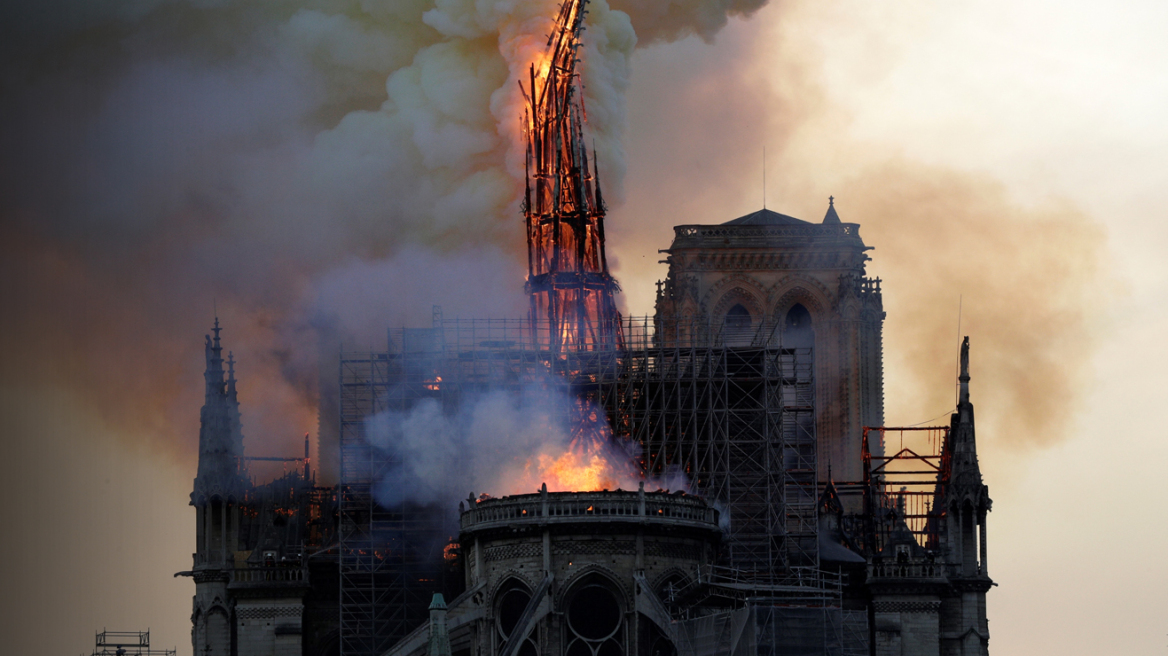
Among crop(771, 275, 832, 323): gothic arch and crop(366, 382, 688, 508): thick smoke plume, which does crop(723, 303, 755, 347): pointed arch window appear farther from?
crop(366, 382, 688, 508): thick smoke plume

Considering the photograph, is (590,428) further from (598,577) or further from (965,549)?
(965,549)

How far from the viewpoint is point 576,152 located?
127m

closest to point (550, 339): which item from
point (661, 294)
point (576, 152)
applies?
point (576, 152)

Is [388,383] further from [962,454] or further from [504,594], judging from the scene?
[962,454]

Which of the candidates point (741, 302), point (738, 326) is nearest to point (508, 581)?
point (738, 326)

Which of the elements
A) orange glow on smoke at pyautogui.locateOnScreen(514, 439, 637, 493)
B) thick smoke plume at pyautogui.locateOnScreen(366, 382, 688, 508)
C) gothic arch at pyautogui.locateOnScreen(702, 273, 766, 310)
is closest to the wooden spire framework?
thick smoke plume at pyautogui.locateOnScreen(366, 382, 688, 508)

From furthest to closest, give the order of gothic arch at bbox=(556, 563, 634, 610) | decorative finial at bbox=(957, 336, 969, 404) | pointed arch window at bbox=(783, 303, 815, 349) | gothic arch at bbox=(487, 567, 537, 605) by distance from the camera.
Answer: pointed arch window at bbox=(783, 303, 815, 349) < decorative finial at bbox=(957, 336, 969, 404) < gothic arch at bbox=(487, 567, 537, 605) < gothic arch at bbox=(556, 563, 634, 610)

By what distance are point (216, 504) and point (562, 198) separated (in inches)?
947

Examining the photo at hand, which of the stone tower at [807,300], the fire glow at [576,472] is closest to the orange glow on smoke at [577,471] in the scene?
the fire glow at [576,472]

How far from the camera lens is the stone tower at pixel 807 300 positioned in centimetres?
13888

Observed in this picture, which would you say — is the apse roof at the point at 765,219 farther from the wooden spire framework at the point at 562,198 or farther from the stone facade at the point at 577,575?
the stone facade at the point at 577,575

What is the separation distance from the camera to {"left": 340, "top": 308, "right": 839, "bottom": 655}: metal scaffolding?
11244 centimetres

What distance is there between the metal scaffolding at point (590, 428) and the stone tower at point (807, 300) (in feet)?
70.1

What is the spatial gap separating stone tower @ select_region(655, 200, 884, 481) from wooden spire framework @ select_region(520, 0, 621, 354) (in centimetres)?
1403
